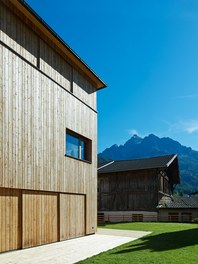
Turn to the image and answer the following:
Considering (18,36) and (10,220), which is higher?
(18,36)

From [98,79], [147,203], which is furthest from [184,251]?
[147,203]

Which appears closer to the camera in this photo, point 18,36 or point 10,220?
point 10,220

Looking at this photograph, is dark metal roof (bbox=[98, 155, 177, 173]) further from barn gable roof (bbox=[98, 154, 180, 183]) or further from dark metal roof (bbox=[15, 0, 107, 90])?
dark metal roof (bbox=[15, 0, 107, 90])

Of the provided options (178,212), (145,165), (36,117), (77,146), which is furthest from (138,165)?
(36,117)

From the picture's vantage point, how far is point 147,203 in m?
31.6

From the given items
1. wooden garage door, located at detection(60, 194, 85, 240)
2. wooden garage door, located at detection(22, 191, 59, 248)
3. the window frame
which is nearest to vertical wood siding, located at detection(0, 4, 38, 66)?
the window frame

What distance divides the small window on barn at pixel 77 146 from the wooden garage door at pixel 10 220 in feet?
14.0

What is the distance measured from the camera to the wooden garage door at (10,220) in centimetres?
1008

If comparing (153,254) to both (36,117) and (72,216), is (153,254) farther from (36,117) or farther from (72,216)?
(36,117)

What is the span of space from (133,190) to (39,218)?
21445mm

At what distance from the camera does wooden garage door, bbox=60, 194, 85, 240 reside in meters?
13.8

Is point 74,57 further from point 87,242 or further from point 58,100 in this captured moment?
point 87,242

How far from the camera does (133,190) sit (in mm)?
32500

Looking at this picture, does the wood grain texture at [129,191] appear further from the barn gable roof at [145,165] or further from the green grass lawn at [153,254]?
the green grass lawn at [153,254]
